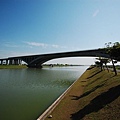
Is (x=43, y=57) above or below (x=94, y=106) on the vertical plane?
above

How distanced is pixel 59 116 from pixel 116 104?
12.3 feet

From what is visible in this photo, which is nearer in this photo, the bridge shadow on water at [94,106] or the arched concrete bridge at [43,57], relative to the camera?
the bridge shadow on water at [94,106]

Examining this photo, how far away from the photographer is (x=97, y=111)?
31.0 ft

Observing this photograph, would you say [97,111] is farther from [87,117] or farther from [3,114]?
[3,114]

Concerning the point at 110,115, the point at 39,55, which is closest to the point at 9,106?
the point at 110,115

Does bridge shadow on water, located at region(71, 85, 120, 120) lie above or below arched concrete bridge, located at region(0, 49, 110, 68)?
below

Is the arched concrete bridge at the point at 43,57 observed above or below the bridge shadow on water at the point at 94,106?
above

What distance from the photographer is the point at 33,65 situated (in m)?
128

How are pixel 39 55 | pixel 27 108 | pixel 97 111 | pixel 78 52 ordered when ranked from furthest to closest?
pixel 39 55
pixel 78 52
pixel 27 108
pixel 97 111

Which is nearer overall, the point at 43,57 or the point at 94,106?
the point at 94,106

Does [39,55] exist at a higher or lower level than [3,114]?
higher

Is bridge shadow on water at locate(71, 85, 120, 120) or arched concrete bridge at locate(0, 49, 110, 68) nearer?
bridge shadow on water at locate(71, 85, 120, 120)

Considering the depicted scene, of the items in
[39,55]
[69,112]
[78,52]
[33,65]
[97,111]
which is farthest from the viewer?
[33,65]

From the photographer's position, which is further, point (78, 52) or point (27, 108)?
point (78, 52)
